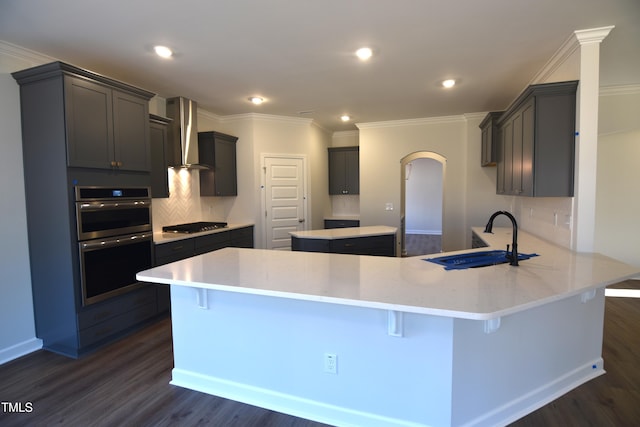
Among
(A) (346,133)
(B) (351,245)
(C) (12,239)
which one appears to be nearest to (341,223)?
(A) (346,133)

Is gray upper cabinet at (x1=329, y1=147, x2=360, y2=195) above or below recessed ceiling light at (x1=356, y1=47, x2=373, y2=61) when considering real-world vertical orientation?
below

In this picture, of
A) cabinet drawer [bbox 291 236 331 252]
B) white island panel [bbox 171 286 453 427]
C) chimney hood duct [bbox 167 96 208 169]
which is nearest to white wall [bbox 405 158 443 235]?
cabinet drawer [bbox 291 236 331 252]

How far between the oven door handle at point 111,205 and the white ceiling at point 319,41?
52.8 inches

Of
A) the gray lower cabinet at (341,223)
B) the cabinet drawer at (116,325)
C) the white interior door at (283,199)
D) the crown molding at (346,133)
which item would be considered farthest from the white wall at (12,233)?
the crown molding at (346,133)

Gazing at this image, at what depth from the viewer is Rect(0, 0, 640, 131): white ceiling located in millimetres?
2227

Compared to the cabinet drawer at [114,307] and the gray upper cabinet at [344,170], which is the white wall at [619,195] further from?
the cabinet drawer at [114,307]

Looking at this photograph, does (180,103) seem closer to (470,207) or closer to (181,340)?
(181,340)

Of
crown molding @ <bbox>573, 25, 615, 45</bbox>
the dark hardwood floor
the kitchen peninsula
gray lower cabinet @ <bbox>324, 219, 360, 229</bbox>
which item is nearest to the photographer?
the kitchen peninsula

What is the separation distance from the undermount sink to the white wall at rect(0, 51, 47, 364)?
3.43 m

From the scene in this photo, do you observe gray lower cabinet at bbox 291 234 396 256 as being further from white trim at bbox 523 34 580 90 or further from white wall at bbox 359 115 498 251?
white trim at bbox 523 34 580 90

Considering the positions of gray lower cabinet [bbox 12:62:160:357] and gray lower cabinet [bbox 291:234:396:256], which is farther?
gray lower cabinet [bbox 291:234:396:256]

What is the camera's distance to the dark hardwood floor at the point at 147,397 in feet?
6.49

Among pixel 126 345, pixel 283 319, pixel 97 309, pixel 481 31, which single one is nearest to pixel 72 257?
pixel 97 309

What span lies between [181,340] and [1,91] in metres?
2.52
